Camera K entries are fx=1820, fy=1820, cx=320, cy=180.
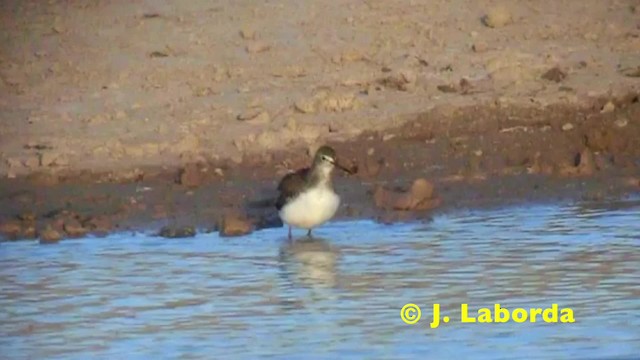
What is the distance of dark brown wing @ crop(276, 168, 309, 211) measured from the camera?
→ 1166 cm

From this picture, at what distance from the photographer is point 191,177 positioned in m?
12.7

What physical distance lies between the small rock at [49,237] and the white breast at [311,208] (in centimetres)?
147

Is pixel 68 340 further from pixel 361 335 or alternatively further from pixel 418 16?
pixel 418 16

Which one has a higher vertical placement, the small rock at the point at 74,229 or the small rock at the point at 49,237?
the small rock at the point at 74,229

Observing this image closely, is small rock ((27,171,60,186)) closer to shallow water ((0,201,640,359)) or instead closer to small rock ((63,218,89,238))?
small rock ((63,218,89,238))

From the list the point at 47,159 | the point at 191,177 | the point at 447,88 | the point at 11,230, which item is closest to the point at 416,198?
the point at 191,177

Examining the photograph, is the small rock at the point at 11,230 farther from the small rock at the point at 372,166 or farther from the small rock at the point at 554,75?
the small rock at the point at 554,75

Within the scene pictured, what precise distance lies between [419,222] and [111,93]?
3.39 meters

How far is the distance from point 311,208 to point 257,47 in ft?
12.4

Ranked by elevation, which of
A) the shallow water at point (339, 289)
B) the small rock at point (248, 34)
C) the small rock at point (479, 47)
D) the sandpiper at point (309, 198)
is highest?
the small rock at point (248, 34)

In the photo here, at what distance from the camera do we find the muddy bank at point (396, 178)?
12188 millimetres

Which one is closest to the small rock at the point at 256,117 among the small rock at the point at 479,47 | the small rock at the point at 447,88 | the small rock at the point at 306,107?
the small rock at the point at 306,107

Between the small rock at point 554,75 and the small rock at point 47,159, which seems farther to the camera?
the small rock at point 554,75

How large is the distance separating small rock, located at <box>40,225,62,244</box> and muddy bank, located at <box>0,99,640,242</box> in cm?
1
